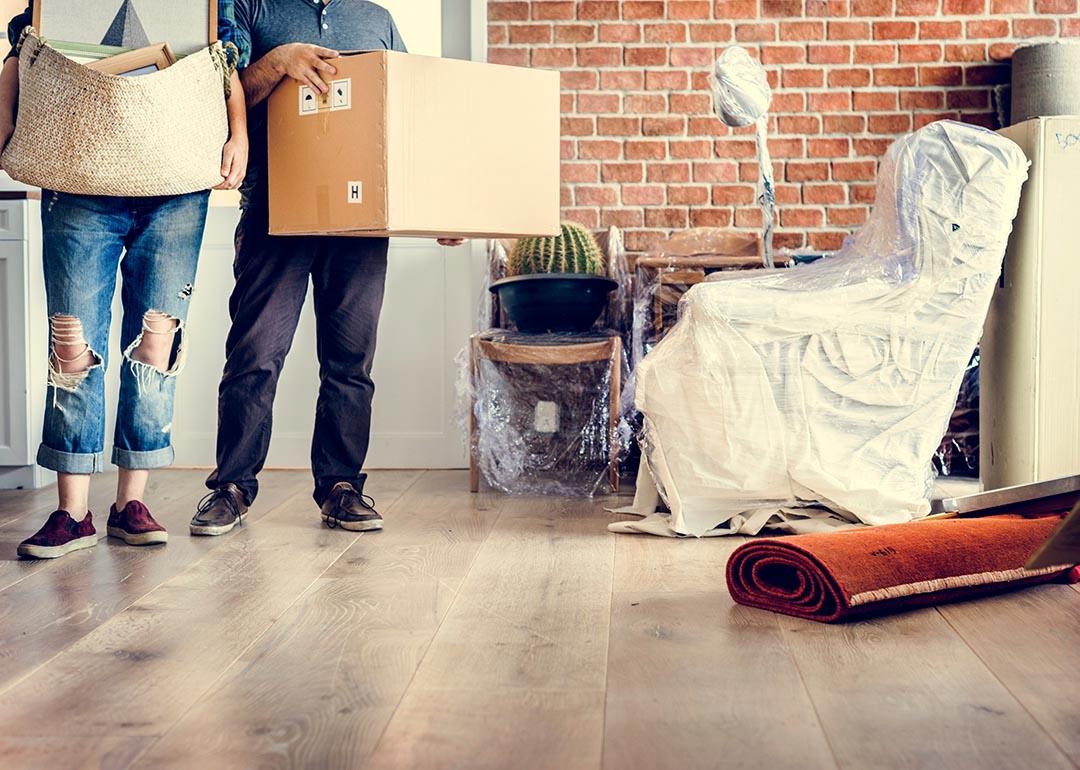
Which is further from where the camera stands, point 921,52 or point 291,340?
point 921,52

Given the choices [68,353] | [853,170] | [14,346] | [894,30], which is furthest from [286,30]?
[894,30]

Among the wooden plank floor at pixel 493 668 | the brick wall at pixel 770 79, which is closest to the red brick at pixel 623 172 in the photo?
the brick wall at pixel 770 79

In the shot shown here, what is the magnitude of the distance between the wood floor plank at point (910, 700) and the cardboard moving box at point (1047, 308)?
96 cm

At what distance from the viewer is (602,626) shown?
1.60 m

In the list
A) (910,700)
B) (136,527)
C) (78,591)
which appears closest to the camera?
(910,700)

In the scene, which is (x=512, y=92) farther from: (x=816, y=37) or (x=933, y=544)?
(x=816, y=37)

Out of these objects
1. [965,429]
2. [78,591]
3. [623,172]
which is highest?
[623,172]

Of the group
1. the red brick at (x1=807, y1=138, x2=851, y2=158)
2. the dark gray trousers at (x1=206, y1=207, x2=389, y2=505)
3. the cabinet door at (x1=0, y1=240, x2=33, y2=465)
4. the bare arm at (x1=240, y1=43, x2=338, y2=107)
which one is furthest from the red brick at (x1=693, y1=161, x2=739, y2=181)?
the cabinet door at (x1=0, y1=240, x2=33, y2=465)

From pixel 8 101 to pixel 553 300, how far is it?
1.39 m

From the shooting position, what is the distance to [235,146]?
217 centimetres

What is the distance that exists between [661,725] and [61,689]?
0.67 meters

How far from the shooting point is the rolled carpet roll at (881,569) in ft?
5.29

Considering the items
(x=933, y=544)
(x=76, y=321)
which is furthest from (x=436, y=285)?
(x=933, y=544)

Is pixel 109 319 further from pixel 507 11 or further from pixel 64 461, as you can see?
pixel 507 11
